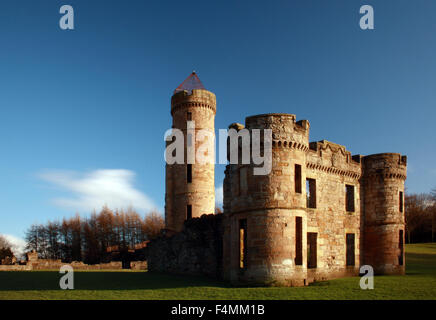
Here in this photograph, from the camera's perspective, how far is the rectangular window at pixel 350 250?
23.3 meters

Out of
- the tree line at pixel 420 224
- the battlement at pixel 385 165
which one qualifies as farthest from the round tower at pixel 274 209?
the tree line at pixel 420 224

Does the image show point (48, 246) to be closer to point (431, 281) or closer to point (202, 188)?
point (202, 188)

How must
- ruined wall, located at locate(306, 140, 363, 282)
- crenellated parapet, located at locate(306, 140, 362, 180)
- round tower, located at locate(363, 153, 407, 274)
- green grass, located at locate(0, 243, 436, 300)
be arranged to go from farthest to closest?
round tower, located at locate(363, 153, 407, 274), crenellated parapet, located at locate(306, 140, 362, 180), ruined wall, located at locate(306, 140, 363, 282), green grass, located at locate(0, 243, 436, 300)

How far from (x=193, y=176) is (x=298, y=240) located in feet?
51.1

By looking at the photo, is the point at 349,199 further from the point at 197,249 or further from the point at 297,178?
the point at 197,249

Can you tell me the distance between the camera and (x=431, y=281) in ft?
61.0

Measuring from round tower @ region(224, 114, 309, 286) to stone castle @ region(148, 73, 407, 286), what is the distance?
42 mm

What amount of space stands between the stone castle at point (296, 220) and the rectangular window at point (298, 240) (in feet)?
0.15

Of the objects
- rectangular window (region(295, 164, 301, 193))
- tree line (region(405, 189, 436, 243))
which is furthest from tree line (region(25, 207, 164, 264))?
rectangular window (region(295, 164, 301, 193))

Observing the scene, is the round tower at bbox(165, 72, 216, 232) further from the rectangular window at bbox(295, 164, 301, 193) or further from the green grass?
the rectangular window at bbox(295, 164, 301, 193)

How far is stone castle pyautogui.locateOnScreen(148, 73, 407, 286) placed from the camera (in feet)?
56.4

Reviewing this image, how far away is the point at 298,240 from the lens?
1833 cm

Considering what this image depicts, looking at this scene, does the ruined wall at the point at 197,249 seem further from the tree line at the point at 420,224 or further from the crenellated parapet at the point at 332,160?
the tree line at the point at 420,224

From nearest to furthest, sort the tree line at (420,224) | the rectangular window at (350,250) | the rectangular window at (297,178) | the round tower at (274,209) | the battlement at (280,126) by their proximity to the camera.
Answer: the round tower at (274,209) → the battlement at (280,126) → the rectangular window at (297,178) → the rectangular window at (350,250) → the tree line at (420,224)
